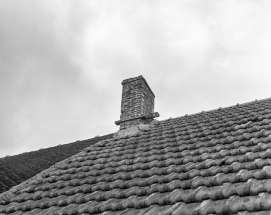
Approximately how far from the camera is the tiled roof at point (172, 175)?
280cm

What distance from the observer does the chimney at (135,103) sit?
7479 millimetres

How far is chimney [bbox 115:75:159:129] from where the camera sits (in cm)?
748

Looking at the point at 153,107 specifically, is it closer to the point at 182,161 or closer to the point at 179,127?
the point at 179,127

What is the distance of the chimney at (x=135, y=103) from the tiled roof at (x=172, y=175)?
3.42 ft

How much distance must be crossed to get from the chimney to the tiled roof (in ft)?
3.42

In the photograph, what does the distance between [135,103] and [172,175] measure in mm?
4156

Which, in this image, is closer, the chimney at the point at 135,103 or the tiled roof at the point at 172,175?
the tiled roof at the point at 172,175

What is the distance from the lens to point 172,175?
12.2ft

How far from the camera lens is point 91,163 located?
540 cm

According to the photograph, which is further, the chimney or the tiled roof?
the chimney

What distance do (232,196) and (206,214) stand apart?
36 cm

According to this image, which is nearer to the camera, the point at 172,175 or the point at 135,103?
the point at 172,175

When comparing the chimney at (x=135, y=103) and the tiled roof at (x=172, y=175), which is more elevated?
the chimney at (x=135, y=103)

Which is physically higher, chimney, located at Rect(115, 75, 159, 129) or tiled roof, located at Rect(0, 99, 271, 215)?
chimney, located at Rect(115, 75, 159, 129)
